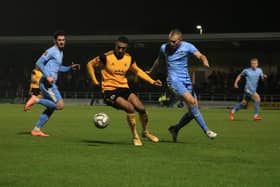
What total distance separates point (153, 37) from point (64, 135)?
2939 cm

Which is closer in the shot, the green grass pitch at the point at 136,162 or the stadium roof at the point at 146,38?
the green grass pitch at the point at 136,162

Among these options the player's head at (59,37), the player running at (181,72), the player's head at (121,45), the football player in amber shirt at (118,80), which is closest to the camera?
the player's head at (121,45)

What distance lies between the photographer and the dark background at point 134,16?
5047 cm

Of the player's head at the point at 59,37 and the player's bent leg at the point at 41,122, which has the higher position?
the player's head at the point at 59,37

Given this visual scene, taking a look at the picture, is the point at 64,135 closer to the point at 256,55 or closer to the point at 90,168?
the point at 90,168

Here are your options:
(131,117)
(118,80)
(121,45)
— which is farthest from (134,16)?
(131,117)

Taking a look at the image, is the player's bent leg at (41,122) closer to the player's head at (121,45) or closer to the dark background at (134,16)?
the player's head at (121,45)

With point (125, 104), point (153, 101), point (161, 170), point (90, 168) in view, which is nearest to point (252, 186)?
point (161, 170)

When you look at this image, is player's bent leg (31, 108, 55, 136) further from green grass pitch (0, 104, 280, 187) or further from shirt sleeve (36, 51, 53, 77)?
shirt sleeve (36, 51, 53, 77)

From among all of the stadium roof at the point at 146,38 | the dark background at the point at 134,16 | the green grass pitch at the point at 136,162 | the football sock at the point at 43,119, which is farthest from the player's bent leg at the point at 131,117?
the dark background at the point at 134,16

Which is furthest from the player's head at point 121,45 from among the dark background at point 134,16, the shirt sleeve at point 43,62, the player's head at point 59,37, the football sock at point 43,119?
the dark background at point 134,16

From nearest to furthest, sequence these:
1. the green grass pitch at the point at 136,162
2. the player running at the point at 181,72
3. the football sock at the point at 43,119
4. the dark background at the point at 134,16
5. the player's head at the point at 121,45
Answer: the green grass pitch at the point at 136,162 < the player's head at the point at 121,45 < the player running at the point at 181,72 < the football sock at the point at 43,119 < the dark background at the point at 134,16

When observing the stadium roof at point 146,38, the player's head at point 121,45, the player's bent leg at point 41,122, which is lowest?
the player's bent leg at point 41,122

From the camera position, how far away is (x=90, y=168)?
8.36m
